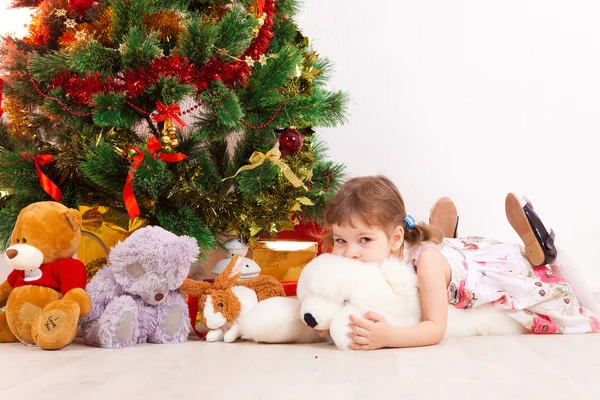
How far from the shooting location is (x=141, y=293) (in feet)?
4.03

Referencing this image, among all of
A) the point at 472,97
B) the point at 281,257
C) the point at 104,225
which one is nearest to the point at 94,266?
the point at 104,225

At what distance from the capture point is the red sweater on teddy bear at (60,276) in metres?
1.24

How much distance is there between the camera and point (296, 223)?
5.22 ft

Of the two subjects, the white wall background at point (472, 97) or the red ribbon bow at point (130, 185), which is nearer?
the red ribbon bow at point (130, 185)

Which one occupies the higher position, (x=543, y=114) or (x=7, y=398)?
(x=543, y=114)

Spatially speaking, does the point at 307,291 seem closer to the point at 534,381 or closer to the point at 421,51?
the point at 534,381

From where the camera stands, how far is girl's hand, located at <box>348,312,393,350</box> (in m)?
1.13

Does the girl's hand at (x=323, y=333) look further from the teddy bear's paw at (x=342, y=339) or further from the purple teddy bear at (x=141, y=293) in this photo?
the purple teddy bear at (x=141, y=293)

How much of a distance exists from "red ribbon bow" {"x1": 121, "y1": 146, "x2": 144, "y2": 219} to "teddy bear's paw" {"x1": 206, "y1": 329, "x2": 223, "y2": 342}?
0.31m

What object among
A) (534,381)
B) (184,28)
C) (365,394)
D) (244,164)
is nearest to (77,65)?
(184,28)

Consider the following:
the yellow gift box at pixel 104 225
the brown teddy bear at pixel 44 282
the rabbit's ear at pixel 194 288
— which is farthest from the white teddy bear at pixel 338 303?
the yellow gift box at pixel 104 225

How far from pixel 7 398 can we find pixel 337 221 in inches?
26.0

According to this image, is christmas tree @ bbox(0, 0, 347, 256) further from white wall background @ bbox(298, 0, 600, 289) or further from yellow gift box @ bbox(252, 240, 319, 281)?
white wall background @ bbox(298, 0, 600, 289)

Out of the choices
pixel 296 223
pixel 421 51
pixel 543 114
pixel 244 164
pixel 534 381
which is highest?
pixel 421 51
